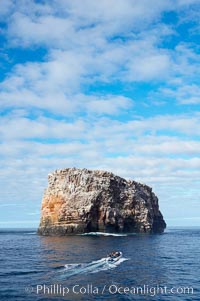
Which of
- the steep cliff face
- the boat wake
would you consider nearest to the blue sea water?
the boat wake

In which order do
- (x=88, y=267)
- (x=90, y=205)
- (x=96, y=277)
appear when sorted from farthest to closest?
(x=90, y=205)
(x=88, y=267)
(x=96, y=277)

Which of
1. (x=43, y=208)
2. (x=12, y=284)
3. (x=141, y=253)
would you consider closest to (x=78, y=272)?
(x=12, y=284)

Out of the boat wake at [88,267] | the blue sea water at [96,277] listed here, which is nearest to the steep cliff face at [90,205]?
the blue sea water at [96,277]

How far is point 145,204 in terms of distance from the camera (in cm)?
12731

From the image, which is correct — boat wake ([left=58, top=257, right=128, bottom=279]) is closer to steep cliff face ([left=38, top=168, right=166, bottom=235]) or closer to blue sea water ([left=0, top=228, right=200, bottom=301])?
blue sea water ([left=0, top=228, right=200, bottom=301])

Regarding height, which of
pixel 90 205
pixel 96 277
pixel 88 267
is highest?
pixel 90 205

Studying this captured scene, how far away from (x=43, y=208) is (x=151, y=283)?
271 ft

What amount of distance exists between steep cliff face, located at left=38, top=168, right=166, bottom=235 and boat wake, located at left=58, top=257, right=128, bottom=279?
5659 centimetres

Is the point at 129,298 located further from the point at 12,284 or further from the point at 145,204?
the point at 145,204

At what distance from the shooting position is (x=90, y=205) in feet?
366

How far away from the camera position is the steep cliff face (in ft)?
368

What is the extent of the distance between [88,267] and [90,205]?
63026 millimetres

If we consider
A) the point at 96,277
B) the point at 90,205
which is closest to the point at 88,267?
the point at 96,277

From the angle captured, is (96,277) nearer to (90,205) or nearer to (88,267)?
(88,267)
